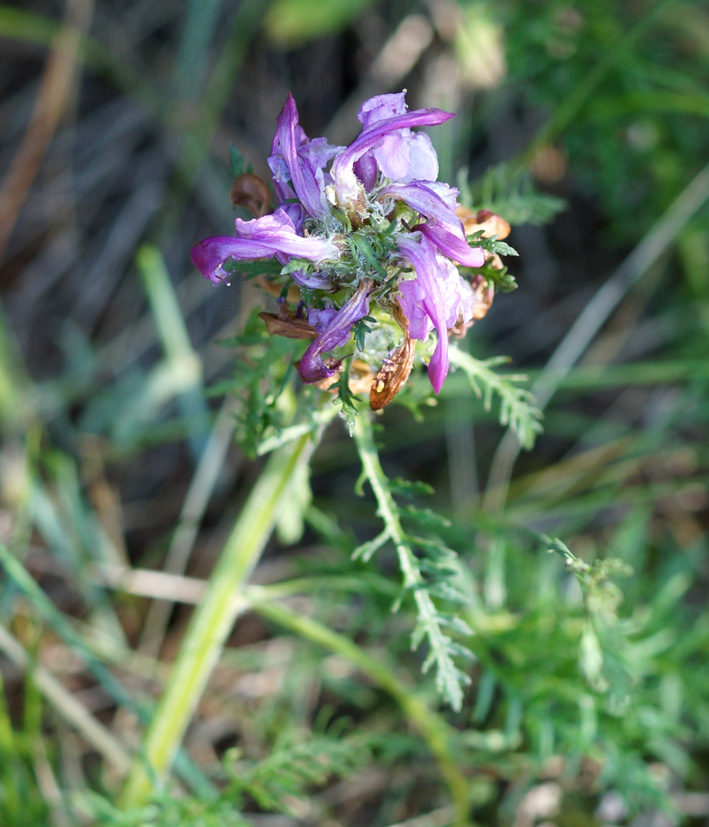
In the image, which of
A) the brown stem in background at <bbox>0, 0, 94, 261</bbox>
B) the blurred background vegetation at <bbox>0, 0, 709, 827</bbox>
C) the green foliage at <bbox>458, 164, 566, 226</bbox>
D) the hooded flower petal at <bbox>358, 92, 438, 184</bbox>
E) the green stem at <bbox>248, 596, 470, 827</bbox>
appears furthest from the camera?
the brown stem in background at <bbox>0, 0, 94, 261</bbox>

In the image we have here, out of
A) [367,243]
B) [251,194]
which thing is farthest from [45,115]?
[367,243]

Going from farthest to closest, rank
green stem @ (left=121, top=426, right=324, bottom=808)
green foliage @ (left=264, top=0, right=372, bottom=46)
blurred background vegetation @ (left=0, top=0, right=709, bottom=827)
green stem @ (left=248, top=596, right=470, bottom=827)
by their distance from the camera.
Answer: green foliage @ (left=264, top=0, right=372, bottom=46)
blurred background vegetation @ (left=0, top=0, right=709, bottom=827)
green stem @ (left=248, top=596, right=470, bottom=827)
green stem @ (left=121, top=426, right=324, bottom=808)

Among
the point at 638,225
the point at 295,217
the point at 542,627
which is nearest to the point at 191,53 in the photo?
the point at 638,225

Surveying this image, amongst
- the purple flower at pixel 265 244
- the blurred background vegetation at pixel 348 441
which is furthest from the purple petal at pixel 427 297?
the blurred background vegetation at pixel 348 441

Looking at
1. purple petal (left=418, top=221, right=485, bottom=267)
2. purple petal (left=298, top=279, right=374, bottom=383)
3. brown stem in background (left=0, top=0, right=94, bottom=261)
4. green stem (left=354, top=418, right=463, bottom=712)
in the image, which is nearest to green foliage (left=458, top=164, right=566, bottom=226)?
purple petal (left=418, top=221, right=485, bottom=267)

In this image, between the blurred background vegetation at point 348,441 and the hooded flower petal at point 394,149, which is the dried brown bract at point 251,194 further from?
the blurred background vegetation at point 348,441

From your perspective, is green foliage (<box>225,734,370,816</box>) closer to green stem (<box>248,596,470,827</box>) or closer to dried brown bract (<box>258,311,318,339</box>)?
green stem (<box>248,596,470,827</box>)
